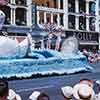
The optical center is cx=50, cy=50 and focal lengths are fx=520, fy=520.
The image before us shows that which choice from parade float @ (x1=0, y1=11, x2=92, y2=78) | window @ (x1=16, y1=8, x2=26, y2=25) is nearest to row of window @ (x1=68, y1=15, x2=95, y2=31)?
window @ (x1=16, y1=8, x2=26, y2=25)

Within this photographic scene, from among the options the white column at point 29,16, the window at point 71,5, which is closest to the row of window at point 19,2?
the white column at point 29,16

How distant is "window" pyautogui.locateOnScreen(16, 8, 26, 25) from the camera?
Result: 209ft

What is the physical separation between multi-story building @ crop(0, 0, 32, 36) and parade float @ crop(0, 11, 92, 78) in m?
27.0

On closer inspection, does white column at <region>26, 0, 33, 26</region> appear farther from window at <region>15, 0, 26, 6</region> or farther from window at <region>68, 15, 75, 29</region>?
window at <region>68, 15, 75, 29</region>

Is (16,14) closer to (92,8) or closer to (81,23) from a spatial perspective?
(81,23)

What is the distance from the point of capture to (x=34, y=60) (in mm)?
28891

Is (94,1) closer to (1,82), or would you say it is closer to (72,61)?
(72,61)

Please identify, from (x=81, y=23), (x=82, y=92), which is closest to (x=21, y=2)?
(x=81, y=23)

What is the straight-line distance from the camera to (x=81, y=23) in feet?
246

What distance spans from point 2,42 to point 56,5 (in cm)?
4388

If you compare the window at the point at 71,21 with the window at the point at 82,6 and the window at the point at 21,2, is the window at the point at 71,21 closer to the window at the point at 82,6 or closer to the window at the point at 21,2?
the window at the point at 82,6

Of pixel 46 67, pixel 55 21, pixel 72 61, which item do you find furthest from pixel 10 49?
pixel 55 21

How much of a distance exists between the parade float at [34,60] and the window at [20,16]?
1152 inches

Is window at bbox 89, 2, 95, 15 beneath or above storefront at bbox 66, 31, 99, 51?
above
